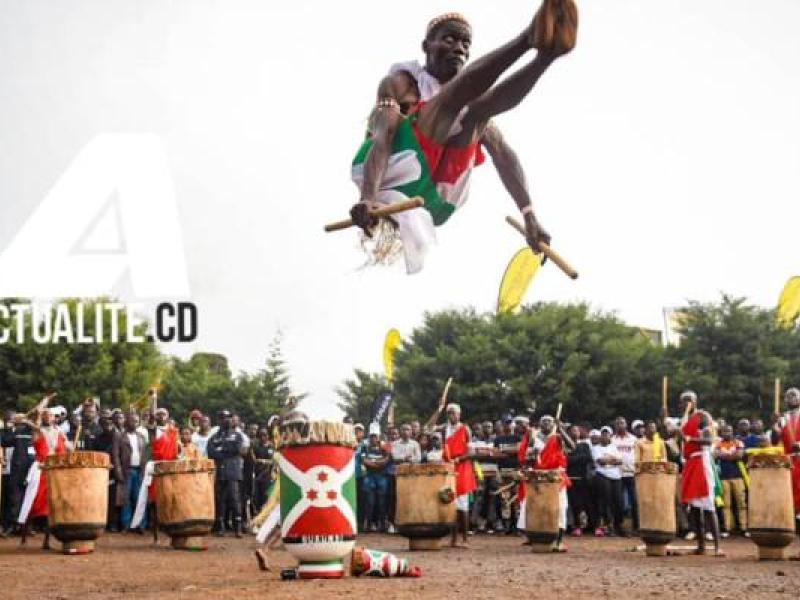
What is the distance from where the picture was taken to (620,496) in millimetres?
22234

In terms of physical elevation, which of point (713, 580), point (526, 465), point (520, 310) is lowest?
point (713, 580)

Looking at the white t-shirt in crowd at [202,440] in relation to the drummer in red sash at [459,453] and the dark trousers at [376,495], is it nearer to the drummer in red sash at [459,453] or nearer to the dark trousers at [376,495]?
the dark trousers at [376,495]

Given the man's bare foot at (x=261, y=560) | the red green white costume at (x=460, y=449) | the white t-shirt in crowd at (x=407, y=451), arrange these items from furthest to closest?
the white t-shirt in crowd at (x=407, y=451), the red green white costume at (x=460, y=449), the man's bare foot at (x=261, y=560)

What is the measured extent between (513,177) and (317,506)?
18.5ft

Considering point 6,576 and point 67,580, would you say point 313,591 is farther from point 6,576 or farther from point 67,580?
point 6,576

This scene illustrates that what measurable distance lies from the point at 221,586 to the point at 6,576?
2.96 meters

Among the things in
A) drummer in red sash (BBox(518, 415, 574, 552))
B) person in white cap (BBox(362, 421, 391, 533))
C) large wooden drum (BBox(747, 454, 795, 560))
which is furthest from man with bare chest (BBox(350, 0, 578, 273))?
person in white cap (BBox(362, 421, 391, 533))

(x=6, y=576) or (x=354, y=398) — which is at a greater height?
(x=354, y=398)

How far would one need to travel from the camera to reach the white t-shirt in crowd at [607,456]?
22.0m

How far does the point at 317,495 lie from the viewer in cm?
1084

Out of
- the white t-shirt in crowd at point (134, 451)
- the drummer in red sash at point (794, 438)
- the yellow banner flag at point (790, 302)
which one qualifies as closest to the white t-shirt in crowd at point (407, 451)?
the white t-shirt in crowd at point (134, 451)

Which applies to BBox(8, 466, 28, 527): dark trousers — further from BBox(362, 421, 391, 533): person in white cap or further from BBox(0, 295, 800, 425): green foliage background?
BBox(0, 295, 800, 425): green foliage background

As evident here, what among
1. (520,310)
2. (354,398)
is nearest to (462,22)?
(520,310)

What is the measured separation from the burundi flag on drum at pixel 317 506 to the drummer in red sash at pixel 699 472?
6.37 m
